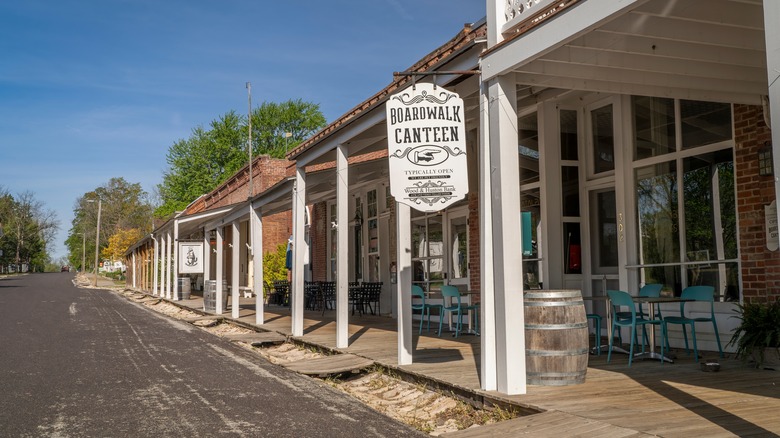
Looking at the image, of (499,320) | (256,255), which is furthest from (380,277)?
(499,320)

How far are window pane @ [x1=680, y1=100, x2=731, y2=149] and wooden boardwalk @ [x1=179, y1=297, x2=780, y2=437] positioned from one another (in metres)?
2.54

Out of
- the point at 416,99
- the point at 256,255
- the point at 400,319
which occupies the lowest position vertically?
the point at 400,319

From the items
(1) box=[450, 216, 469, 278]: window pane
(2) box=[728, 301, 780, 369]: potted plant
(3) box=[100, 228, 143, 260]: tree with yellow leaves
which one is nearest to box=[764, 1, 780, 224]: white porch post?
(2) box=[728, 301, 780, 369]: potted plant

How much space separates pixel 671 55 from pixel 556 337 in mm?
2699

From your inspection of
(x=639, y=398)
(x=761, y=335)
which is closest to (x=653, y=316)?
(x=761, y=335)

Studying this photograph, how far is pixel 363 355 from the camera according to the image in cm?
926

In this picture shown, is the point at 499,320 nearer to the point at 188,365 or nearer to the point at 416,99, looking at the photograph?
the point at 416,99

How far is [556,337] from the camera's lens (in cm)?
638

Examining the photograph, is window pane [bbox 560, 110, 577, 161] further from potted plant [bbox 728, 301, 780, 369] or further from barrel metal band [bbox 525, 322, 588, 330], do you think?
barrel metal band [bbox 525, 322, 588, 330]

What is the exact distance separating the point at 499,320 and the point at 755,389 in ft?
7.14

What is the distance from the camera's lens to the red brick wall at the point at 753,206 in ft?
25.0

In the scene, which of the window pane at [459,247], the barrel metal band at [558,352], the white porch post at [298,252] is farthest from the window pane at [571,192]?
the barrel metal band at [558,352]

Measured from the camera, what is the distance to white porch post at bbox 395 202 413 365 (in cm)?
811

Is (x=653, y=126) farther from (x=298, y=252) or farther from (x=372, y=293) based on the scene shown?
(x=372, y=293)
